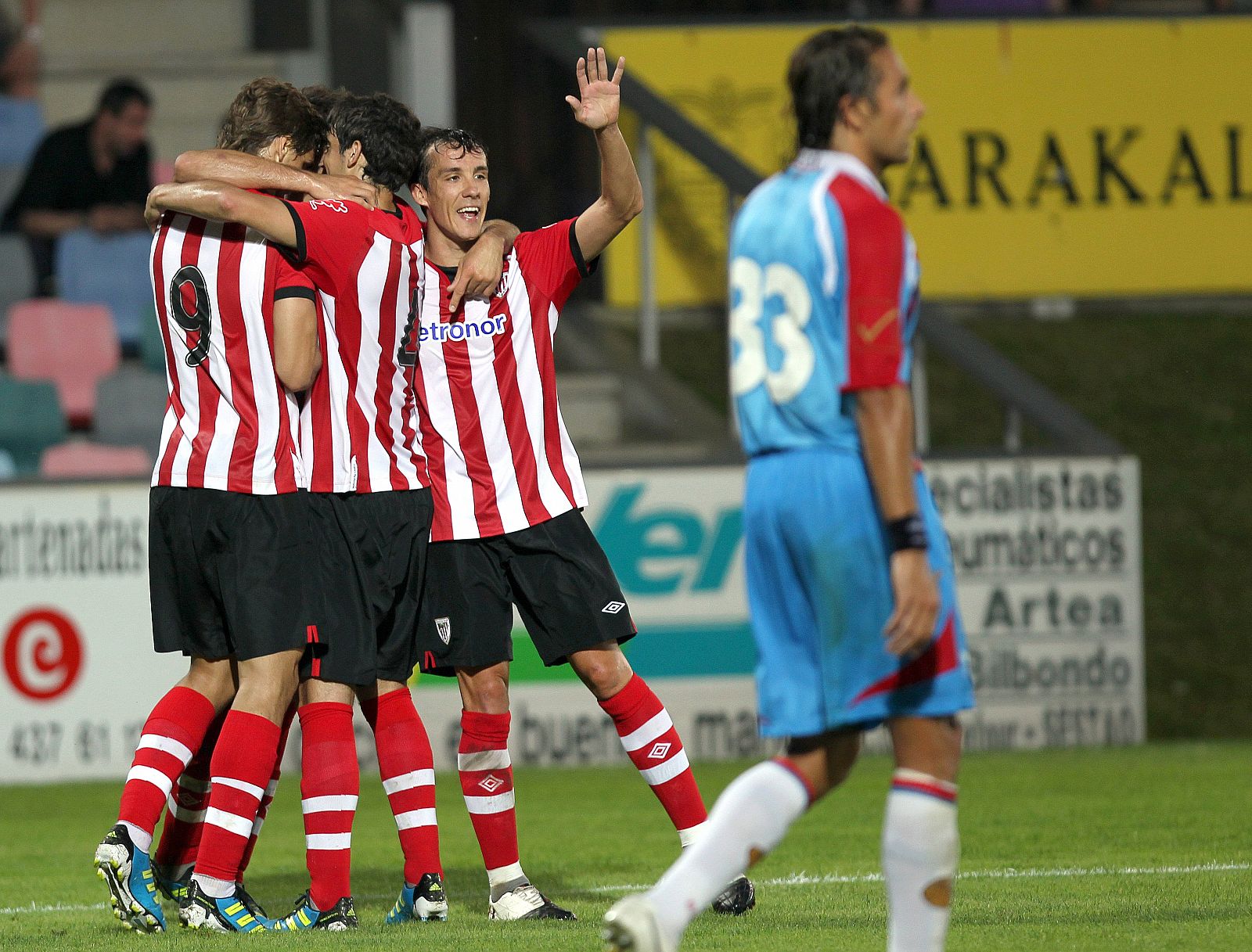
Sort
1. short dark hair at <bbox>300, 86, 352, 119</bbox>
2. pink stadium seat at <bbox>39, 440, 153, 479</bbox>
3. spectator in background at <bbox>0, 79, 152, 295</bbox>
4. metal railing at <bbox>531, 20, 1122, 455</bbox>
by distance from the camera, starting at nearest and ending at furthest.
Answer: short dark hair at <bbox>300, 86, 352, 119</bbox>, pink stadium seat at <bbox>39, 440, 153, 479</bbox>, metal railing at <bbox>531, 20, 1122, 455</bbox>, spectator in background at <bbox>0, 79, 152, 295</bbox>

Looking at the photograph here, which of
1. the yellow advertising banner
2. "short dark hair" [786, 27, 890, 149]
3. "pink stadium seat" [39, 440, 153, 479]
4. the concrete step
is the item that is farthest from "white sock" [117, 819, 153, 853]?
the yellow advertising banner

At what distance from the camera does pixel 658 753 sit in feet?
16.8

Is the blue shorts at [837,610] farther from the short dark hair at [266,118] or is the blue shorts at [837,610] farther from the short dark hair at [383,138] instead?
the short dark hair at [266,118]

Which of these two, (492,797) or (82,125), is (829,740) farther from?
(82,125)

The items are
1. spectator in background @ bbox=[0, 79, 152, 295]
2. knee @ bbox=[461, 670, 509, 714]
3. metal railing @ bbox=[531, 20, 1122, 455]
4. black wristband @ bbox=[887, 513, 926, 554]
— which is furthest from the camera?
spectator in background @ bbox=[0, 79, 152, 295]

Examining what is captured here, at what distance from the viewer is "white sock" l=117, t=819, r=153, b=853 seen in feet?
15.7

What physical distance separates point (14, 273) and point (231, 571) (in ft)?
22.7

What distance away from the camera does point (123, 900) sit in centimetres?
472

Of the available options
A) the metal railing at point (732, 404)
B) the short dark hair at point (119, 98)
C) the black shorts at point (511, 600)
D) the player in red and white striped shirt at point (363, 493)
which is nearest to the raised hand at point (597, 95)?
the player in red and white striped shirt at point (363, 493)

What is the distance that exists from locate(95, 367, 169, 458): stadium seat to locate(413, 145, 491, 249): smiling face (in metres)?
4.73

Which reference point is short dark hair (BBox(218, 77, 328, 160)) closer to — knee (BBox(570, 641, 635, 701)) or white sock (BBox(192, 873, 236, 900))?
knee (BBox(570, 641, 635, 701))

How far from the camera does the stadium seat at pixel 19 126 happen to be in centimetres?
1266

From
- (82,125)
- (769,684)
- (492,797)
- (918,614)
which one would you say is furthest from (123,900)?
Result: (82,125)

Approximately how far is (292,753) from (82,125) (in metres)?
4.78
